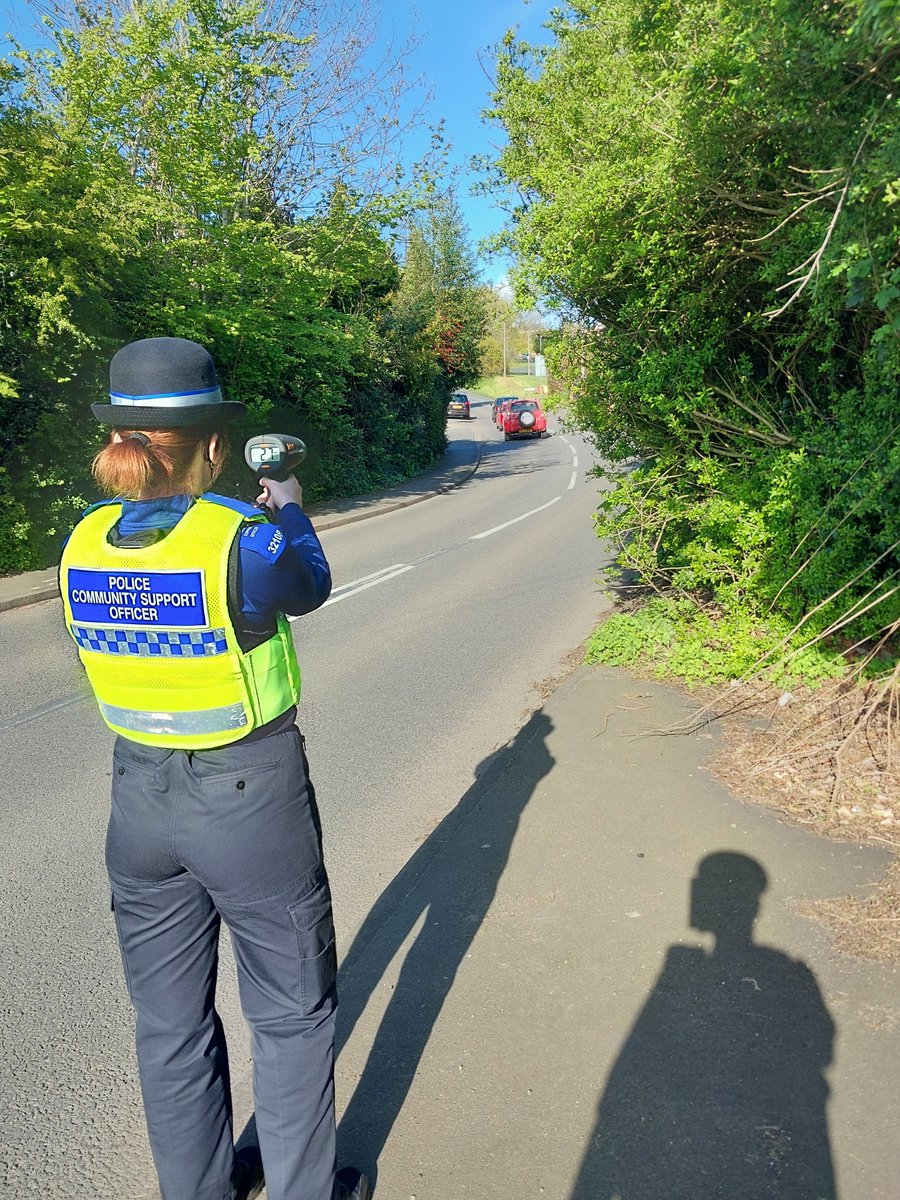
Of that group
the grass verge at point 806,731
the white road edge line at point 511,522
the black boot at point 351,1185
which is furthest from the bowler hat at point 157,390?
the white road edge line at point 511,522

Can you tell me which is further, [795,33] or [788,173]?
[788,173]

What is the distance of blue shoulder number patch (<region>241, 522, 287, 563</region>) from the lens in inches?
74.3

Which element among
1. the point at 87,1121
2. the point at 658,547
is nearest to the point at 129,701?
the point at 87,1121

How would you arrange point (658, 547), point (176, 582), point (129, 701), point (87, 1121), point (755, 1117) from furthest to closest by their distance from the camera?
point (658, 547) → point (87, 1121) → point (755, 1117) → point (129, 701) → point (176, 582)

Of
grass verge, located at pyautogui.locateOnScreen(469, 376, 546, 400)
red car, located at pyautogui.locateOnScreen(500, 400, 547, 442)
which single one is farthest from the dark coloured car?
grass verge, located at pyautogui.locateOnScreen(469, 376, 546, 400)

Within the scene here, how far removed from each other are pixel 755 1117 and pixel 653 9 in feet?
16.3

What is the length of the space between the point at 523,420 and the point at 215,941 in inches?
1414

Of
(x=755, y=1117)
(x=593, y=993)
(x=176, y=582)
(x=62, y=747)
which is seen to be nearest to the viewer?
(x=176, y=582)

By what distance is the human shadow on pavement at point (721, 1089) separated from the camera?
2.16 metres

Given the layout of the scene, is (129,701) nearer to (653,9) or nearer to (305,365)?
(653,9)

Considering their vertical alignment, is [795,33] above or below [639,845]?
above

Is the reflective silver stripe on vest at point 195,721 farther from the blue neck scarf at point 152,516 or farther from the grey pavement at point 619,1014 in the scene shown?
the grey pavement at point 619,1014

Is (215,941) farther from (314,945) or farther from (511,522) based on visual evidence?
(511,522)

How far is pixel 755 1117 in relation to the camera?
2.33 m
